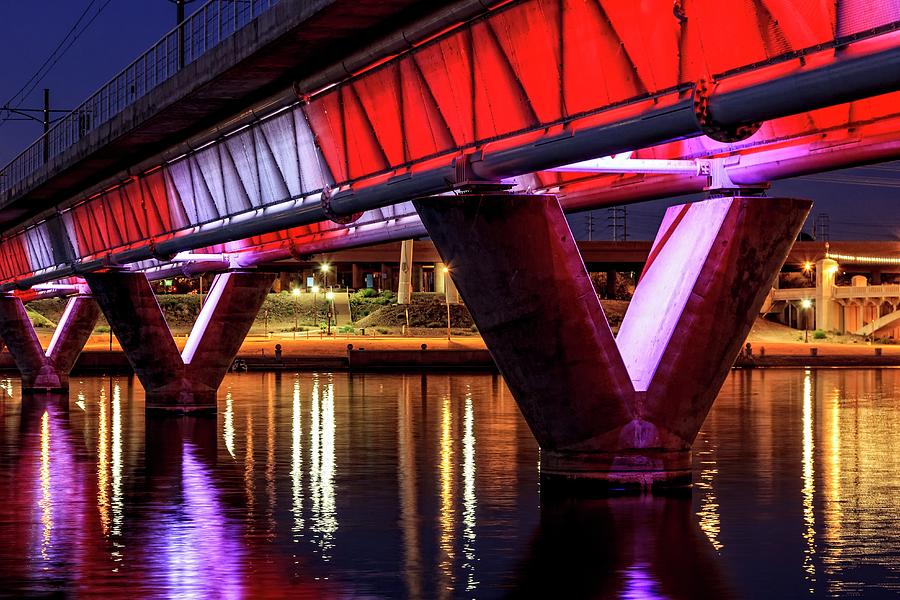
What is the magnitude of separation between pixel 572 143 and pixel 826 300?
126 meters

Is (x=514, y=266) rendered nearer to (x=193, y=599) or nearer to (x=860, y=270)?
(x=193, y=599)

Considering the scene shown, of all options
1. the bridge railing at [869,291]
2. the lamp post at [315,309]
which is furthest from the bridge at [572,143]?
the lamp post at [315,309]

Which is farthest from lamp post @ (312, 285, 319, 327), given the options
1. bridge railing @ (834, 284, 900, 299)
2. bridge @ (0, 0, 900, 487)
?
bridge @ (0, 0, 900, 487)

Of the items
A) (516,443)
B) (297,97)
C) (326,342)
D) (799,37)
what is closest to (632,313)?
(297,97)

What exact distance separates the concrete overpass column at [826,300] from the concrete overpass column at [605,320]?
11856 cm

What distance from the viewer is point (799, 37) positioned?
16.5 metres

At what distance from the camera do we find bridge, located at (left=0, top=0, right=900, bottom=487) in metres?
17.7

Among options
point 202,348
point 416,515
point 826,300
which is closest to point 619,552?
point 416,515

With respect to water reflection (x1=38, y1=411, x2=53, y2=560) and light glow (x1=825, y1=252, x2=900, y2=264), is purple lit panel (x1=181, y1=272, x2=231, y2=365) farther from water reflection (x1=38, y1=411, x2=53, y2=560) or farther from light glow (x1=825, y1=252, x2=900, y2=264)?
light glow (x1=825, y1=252, x2=900, y2=264)

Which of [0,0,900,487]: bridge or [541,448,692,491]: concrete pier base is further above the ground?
[0,0,900,487]: bridge

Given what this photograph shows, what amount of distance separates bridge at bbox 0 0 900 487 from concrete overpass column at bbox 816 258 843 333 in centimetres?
11101

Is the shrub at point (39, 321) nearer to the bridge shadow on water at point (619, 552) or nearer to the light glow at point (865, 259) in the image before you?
the light glow at point (865, 259)

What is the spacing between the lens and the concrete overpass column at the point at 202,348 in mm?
49969

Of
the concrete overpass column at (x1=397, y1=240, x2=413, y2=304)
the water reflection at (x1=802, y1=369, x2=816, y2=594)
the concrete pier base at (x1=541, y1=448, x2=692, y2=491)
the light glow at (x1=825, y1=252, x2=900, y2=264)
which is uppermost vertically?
the light glow at (x1=825, y1=252, x2=900, y2=264)
